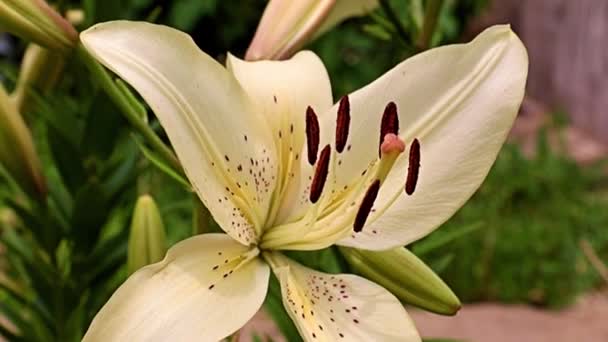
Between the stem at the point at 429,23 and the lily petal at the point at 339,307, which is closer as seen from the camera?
the lily petal at the point at 339,307

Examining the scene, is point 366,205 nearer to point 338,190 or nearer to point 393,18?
point 338,190

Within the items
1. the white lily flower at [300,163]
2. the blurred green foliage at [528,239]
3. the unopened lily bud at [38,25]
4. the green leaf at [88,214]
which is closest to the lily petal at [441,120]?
the white lily flower at [300,163]

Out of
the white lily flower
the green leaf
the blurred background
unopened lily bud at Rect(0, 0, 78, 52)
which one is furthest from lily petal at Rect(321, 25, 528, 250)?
the blurred background

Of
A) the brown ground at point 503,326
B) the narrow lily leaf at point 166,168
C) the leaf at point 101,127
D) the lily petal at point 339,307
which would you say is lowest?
the brown ground at point 503,326

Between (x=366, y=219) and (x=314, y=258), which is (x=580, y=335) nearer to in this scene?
(x=314, y=258)

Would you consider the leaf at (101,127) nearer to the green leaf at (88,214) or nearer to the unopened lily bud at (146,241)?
the green leaf at (88,214)

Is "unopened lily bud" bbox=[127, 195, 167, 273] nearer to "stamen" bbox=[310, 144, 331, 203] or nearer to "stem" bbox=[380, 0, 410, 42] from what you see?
"stamen" bbox=[310, 144, 331, 203]
